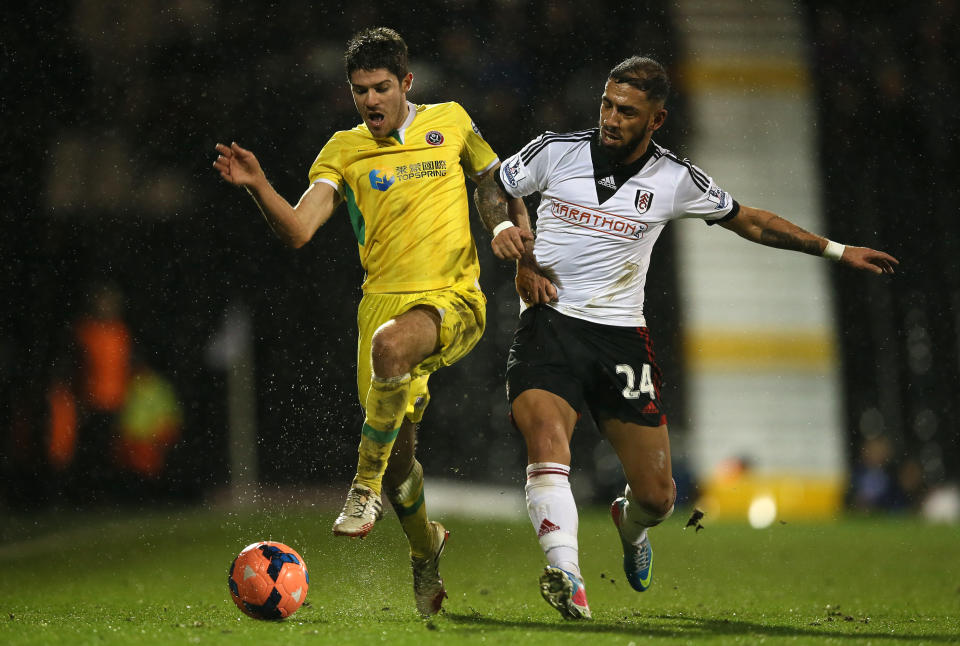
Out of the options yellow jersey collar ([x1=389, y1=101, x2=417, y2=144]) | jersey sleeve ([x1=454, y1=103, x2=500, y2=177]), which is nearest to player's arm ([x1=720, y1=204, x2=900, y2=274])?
jersey sleeve ([x1=454, y1=103, x2=500, y2=177])

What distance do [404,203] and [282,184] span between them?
22.0 ft

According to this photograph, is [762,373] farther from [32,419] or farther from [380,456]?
[380,456]

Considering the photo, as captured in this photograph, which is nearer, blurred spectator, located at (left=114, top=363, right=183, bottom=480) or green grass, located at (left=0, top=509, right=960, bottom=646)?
green grass, located at (left=0, top=509, right=960, bottom=646)

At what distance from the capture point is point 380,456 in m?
4.92

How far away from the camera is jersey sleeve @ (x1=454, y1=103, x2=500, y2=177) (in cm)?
550

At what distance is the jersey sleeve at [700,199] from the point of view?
516 centimetres

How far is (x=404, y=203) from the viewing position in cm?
527

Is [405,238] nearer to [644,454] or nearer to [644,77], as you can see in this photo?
[644,77]

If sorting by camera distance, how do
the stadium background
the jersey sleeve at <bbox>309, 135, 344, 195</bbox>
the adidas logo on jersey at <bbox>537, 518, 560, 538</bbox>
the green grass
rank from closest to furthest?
the green grass < the adidas logo on jersey at <bbox>537, 518, 560, 538</bbox> < the jersey sleeve at <bbox>309, 135, 344, 195</bbox> < the stadium background

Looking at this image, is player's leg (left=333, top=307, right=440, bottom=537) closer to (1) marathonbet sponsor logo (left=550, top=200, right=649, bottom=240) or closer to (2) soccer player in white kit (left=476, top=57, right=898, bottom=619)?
(2) soccer player in white kit (left=476, top=57, right=898, bottom=619)

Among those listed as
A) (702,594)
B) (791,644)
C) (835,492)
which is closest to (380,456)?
(791,644)

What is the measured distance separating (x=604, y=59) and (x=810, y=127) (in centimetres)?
288

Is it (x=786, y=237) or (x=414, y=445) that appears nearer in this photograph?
(x=786, y=237)

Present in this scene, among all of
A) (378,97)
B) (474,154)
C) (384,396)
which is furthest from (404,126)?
(384,396)
